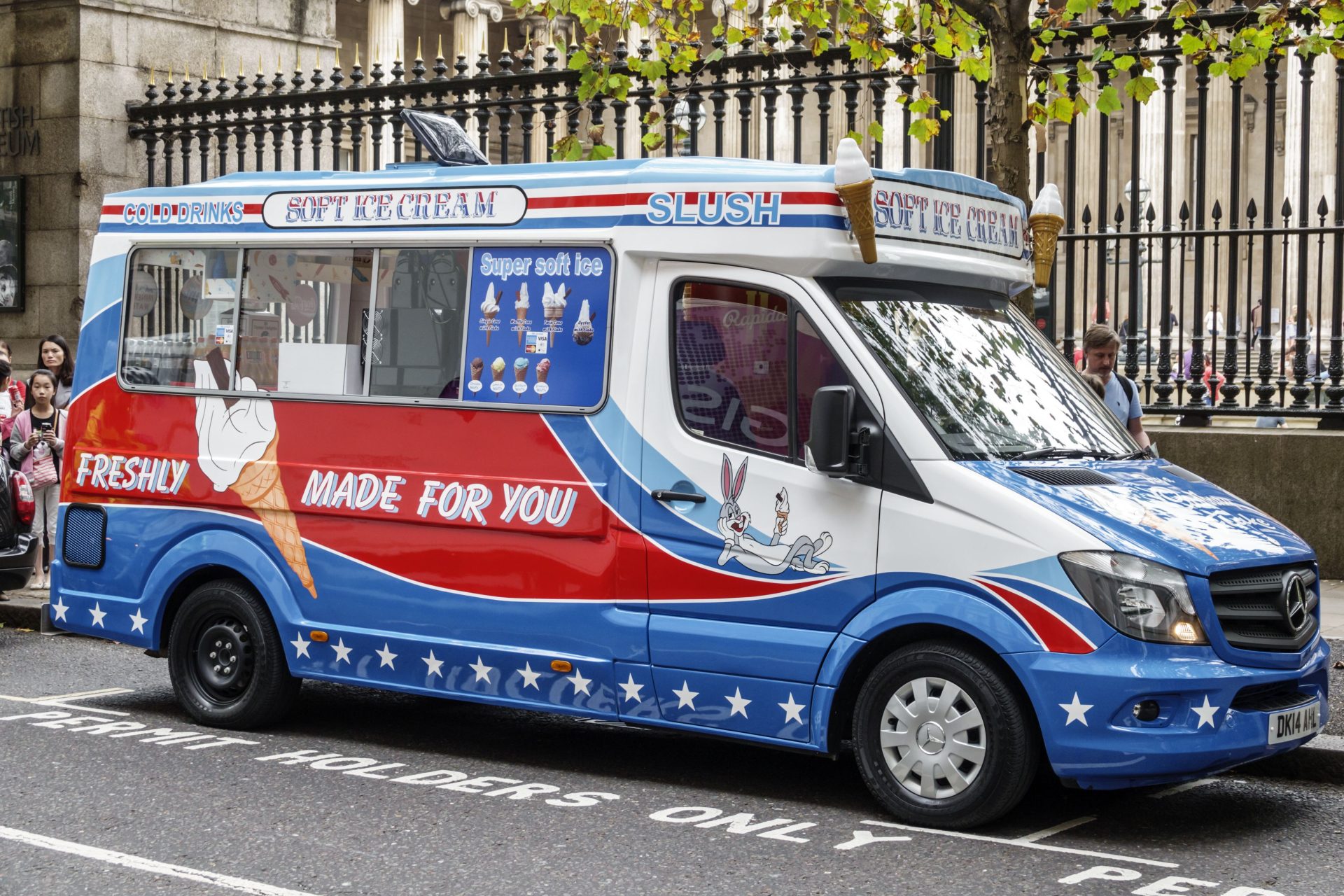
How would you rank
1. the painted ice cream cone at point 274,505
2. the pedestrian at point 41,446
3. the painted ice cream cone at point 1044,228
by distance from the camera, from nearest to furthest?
the painted ice cream cone at point 1044,228
the painted ice cream cone at point 274,505
the pedestrian at point 41,446

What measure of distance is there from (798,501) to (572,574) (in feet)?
3.45

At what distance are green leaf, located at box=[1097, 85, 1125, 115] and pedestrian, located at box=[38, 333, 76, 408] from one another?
25.9ft

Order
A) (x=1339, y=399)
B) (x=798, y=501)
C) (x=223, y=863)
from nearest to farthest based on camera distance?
(x=223, y=863), (x=798, y=501), (x=1339, y=399)

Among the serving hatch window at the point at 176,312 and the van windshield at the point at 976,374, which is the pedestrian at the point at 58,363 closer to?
the serving hatch window at the point at 176,312

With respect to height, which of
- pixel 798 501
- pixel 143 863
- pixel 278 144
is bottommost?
pixel 143 863

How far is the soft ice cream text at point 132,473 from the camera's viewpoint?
8.29 metres

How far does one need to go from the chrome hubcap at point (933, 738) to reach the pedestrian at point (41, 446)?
773cm

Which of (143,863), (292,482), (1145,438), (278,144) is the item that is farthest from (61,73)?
(143,863)

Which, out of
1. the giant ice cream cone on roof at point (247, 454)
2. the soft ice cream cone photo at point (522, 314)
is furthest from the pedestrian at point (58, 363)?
the soft ice cream cone photo at point (522, 314)

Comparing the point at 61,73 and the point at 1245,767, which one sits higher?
the point at 61,73

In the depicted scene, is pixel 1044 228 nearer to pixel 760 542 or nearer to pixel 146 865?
pixel 760 542

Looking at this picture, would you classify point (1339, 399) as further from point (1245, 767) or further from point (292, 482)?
point (292, 482)

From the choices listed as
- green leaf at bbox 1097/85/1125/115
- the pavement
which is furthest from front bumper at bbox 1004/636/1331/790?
the pavement

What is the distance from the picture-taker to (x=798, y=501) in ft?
21.5
